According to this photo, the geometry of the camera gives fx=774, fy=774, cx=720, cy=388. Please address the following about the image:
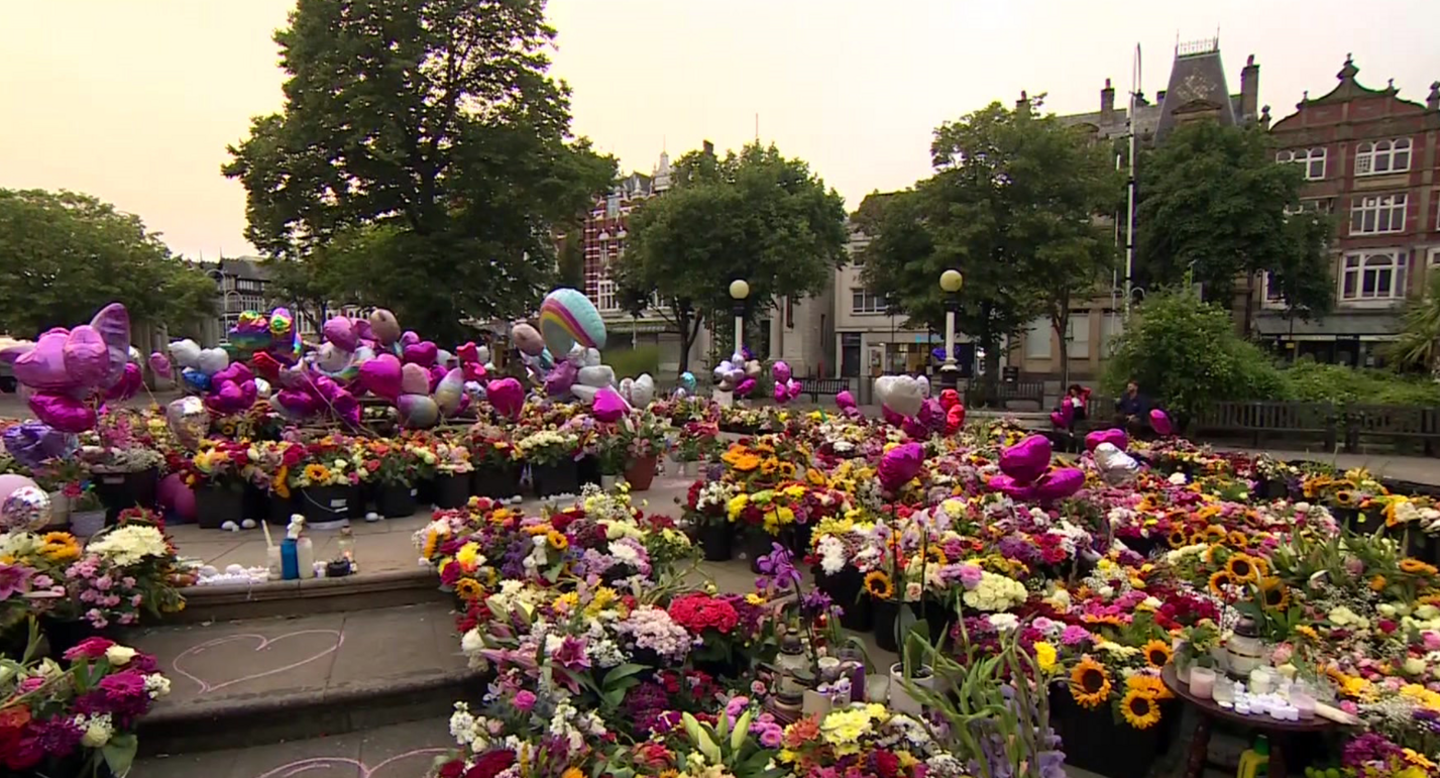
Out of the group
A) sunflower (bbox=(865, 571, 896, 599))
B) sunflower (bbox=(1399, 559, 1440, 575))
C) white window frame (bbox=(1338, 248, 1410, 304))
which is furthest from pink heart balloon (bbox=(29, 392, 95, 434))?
white window frame (bbox=(1338, 248, 1410, 304))

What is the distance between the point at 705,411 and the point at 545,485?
5.69m

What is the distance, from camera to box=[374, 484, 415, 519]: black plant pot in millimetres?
7078

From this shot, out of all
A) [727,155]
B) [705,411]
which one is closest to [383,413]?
[705,411]

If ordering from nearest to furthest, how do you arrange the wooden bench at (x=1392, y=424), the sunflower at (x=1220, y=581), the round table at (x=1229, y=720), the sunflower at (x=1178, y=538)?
the round table at (x=1229, y=720) < the sunflower at (x=1220, y=581) < the sunflower at (x=1178, y=538) < the wooden bench at (x=1392, y=424)

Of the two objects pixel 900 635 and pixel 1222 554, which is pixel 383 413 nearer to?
pixel 900 635

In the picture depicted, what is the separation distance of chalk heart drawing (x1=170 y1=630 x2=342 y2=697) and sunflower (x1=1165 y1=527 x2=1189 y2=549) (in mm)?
5419

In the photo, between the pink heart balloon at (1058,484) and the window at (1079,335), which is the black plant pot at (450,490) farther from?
the window at (1079,335)

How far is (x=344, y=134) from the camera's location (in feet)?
64.9

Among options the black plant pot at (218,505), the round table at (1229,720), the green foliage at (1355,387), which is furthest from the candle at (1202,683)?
the green foliage at (1355,387)

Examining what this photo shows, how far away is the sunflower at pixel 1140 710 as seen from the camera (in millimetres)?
3111

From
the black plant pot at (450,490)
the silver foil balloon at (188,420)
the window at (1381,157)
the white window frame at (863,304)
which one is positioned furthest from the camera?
the white window frame at (863,304)

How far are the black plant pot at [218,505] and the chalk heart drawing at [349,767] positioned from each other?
3.87m

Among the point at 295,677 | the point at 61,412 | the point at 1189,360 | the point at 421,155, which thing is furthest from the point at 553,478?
the point at 421,155

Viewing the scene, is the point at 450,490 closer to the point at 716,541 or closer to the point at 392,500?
the point at 392,500
